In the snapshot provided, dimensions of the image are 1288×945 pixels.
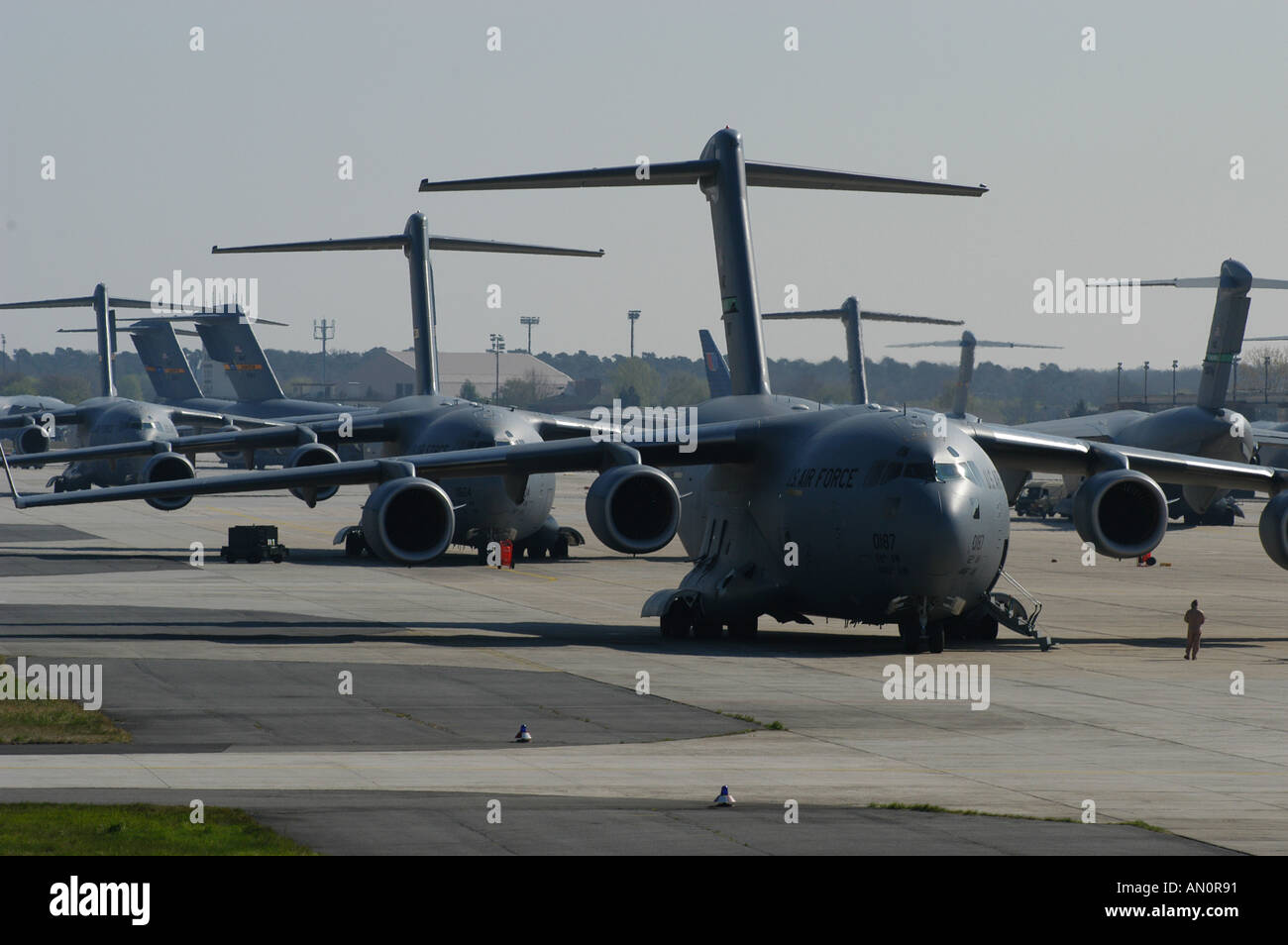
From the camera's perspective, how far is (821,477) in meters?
30.5

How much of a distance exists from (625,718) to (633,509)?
26.0 ft

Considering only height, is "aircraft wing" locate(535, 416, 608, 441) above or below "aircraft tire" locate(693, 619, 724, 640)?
above

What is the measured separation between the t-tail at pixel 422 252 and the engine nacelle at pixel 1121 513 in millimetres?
19012

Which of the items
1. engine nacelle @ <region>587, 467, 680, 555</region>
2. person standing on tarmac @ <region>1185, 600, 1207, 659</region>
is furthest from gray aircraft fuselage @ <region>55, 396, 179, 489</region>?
person standing on tarmac @ <region>1185, 600, 1207, 659</region>

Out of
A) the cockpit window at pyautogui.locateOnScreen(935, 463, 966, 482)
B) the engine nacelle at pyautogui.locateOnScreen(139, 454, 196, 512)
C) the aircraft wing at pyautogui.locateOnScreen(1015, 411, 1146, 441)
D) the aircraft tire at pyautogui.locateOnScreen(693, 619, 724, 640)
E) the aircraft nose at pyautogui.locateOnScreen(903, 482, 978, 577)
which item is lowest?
the aircraft tire at pyautogui.locateOnScreen(693, 619, 724, 640)

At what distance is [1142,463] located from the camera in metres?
34.4

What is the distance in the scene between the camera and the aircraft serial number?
2997 centimetres

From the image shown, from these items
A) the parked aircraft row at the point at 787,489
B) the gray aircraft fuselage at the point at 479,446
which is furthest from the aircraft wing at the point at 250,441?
the parked aircraft row at the point at 787,489

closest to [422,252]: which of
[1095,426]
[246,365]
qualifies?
[1095,426]

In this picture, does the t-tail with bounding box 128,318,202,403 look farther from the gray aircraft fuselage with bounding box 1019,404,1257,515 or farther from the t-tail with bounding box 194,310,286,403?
the gray aircraft fuselage with bounding box 1019,404,1257,515

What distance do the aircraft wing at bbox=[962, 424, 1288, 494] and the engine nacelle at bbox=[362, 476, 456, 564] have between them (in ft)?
32.3

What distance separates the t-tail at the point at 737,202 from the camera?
115ft

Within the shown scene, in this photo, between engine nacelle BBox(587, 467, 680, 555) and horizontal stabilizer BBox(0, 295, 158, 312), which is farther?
horizontal stabilizer BBox(0, 295, 158, 312)
